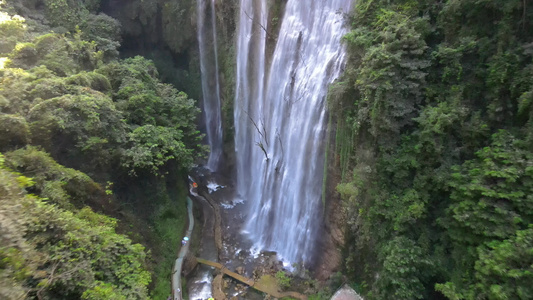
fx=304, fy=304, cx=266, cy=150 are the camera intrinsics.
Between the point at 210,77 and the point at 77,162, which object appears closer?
the point at 77,162

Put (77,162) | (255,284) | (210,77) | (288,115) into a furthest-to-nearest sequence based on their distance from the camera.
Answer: (210,77), (288,115), (255,284), (77,162)

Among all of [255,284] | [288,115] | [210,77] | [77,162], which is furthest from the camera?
[210,77]

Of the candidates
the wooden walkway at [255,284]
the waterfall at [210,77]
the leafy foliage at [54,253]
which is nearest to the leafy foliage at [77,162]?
the leafy foliage at [54,253]

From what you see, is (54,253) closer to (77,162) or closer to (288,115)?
(77,162)

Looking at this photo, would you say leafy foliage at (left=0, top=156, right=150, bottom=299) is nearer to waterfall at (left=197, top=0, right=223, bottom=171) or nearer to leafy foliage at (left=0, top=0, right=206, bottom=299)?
leafy foliage at (left=0, top=0, right=206, bottom=299)

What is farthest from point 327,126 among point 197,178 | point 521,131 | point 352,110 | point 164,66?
point 164,66

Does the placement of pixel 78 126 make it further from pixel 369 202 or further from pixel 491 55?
pixel 491 55

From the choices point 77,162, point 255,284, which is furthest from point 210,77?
point 255,284
